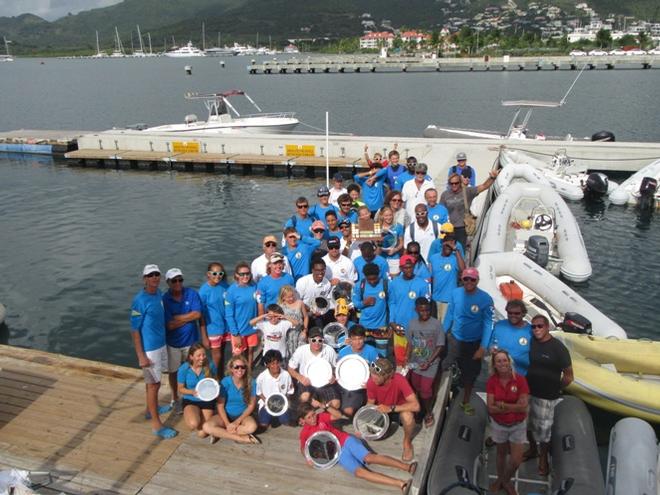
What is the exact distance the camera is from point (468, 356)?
705cm

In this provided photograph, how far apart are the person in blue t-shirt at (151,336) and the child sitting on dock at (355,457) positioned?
5.49 feet

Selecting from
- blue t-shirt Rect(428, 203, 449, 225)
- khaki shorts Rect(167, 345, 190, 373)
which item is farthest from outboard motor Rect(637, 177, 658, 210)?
khaki shorts Rect(167, 345, 190, 373)

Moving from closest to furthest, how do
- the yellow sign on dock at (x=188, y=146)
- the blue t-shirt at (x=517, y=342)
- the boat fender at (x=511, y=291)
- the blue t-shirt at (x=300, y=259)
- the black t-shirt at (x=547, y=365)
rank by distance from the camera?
the black t-shirt at (x=547, y=365)
the blue t-shirt at (x=517, y=342)
the blue t-shirt at (x=300, y=259)
the boat fender at (x=511, y=291)
the yellow sign on dock at (x=188, y=146)

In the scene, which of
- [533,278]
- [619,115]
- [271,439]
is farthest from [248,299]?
[619,115]

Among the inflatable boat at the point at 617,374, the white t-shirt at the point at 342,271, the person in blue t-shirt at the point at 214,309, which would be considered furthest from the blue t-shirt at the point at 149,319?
the inflatable boat at the point at 617,374

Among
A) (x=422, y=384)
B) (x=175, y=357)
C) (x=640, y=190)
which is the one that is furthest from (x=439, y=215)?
(x=640, y=190)

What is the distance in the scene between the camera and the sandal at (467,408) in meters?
6.99

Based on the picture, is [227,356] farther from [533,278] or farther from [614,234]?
[614,234]

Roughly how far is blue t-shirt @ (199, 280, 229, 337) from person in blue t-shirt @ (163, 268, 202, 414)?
0.98ft

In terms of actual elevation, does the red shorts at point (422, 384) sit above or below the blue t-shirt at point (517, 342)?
below

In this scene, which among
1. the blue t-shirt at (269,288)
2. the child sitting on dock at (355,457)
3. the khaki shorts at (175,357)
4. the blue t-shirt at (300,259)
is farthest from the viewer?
the blue t-shirt at (300,259)

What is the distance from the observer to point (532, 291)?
466 inches

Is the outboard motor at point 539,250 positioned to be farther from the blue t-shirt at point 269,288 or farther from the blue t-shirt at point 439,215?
the blue t-shirt at point 269,288

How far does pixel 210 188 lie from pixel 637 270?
1740cm
